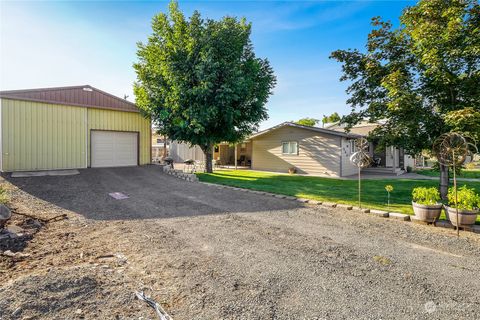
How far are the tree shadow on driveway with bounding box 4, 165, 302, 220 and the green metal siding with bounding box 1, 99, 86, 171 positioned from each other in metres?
1.39

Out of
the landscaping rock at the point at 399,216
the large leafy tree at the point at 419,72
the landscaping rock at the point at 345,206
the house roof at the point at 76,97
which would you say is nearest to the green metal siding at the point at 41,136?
the house roof at the point at 76,97

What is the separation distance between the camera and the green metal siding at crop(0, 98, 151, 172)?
418 inches

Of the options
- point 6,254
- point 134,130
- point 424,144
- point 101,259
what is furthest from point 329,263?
point 134,130

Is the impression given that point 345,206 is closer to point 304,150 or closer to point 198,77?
point 198,77

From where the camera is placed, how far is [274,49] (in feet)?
45.8

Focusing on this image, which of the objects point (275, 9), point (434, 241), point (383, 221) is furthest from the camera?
point (275, 9)

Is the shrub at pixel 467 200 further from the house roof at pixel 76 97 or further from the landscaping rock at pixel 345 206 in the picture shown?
the house roof at pixel 76 97

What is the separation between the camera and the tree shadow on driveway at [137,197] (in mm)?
6570

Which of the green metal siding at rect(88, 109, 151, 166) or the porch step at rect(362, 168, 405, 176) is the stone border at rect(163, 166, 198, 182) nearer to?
the green metal siding at rect(88, 109, 151, 166)

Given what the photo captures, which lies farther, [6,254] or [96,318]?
[6,254]

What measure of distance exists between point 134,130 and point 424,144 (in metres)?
14.6

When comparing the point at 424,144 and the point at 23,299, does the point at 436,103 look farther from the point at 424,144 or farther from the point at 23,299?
the point at 23,299

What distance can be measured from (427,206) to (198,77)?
1088cm

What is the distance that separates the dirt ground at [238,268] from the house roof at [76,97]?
26.5 ft
